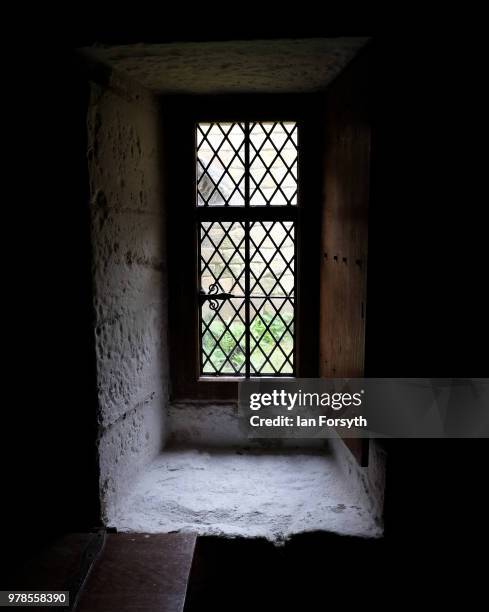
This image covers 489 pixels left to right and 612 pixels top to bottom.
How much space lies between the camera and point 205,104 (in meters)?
2.53

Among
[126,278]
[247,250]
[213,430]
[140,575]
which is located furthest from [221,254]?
[140,575]

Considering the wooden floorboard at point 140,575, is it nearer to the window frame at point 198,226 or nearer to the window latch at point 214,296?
the window frame at point 198,226

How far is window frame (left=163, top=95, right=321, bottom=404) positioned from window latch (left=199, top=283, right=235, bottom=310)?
39 millimetres

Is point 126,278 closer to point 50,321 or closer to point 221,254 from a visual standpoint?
point 50,321

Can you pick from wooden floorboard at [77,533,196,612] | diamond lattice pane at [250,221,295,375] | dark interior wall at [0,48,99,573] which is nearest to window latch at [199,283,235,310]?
diamond lattice pane at [250,221,295,375]

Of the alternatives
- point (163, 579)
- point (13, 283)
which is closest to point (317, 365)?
point (163, 579)

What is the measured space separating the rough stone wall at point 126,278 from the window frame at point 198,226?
82 millimetres

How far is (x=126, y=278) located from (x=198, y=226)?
614mm

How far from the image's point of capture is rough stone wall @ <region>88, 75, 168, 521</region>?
1966 mm

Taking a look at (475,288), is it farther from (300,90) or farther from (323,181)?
(300,90)

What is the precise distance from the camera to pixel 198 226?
2.66 meters

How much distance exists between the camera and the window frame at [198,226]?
2525mm

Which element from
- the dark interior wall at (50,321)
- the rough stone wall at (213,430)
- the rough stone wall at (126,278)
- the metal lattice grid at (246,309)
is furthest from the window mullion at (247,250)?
the dark interior wall at (50,321)

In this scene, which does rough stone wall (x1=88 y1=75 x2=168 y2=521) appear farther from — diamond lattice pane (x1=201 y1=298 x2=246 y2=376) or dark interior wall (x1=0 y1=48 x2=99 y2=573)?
diamond lattice pane (x1=201 y1=298 x2=246 y2=376)
